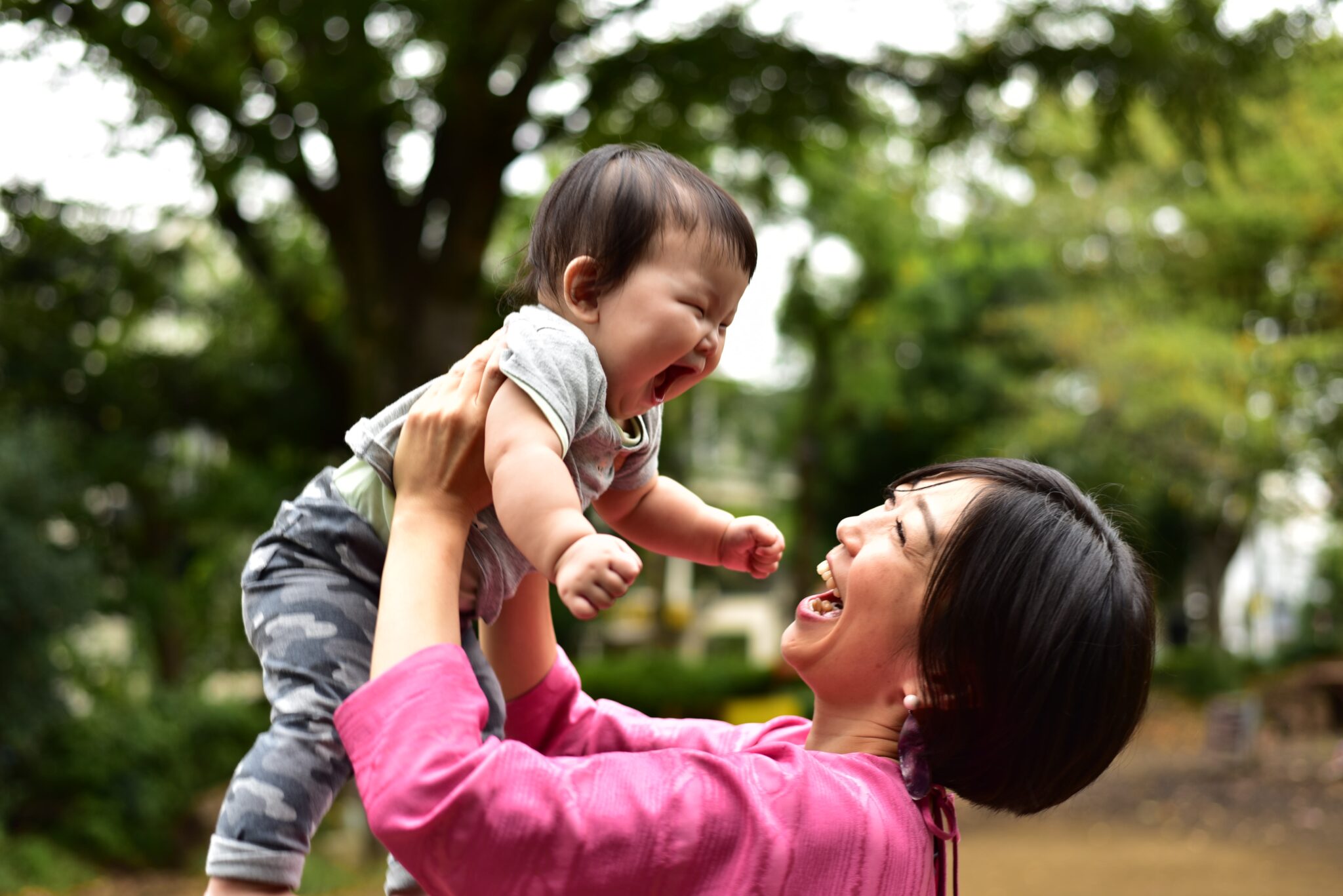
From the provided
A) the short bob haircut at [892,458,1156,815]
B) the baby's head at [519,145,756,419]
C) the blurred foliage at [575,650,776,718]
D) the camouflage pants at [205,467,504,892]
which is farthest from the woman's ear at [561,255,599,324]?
the blurred foliage at [575,650,776,718]

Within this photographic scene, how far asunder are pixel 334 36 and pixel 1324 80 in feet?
28.8

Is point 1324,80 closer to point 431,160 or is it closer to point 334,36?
point 431,160

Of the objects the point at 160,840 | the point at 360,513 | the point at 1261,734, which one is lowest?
the point at 1261,734

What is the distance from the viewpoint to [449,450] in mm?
1488

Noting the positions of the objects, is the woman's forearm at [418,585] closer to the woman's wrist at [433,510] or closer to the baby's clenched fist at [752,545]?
the woman's wrist at [433,510]

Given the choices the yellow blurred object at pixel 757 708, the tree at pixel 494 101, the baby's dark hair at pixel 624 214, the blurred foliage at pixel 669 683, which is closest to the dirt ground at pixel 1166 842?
the yellow blurred object at pixel 757 708

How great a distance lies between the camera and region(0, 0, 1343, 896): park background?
796 cm

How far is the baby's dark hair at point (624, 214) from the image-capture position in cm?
156

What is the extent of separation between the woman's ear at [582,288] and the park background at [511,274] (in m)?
0.52

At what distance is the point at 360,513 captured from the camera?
63.6 inches

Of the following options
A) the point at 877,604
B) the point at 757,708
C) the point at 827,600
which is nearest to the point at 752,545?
the point at 827,600

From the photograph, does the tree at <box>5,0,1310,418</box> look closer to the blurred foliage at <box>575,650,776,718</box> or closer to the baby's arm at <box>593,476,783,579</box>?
the baby's arm at <box>593,476,783,579</box>

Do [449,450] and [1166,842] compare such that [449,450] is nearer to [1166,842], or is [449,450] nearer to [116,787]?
[116,787]

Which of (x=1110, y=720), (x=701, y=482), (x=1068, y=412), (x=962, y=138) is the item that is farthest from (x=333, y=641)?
(x=701, y=482)
